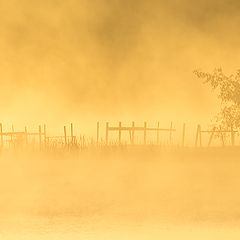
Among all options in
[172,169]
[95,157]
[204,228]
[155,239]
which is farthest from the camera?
[95,157]

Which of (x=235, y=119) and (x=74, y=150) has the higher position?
(x=235, y=119)

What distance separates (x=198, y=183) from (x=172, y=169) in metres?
6.73

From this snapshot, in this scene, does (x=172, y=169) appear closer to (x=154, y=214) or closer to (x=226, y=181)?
(x=226, y=181)

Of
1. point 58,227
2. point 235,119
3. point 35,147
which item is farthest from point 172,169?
point 58,227

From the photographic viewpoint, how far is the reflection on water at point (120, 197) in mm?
17391

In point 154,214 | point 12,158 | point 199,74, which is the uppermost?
point 199,74

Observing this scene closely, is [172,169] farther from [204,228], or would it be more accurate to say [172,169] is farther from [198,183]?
[204,228]

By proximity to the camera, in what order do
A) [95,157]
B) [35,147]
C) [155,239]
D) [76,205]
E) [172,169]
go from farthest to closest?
[35,147] → [95,157] → [172,169] → [76,205] → [155,239]

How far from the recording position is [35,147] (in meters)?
48.1

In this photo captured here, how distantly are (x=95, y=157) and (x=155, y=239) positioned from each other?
28.3 meters

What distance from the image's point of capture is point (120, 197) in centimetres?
2509

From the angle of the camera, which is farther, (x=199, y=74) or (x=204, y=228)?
(x=199, y=74)

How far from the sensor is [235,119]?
132ft

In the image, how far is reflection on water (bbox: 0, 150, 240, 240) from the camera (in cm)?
1739
